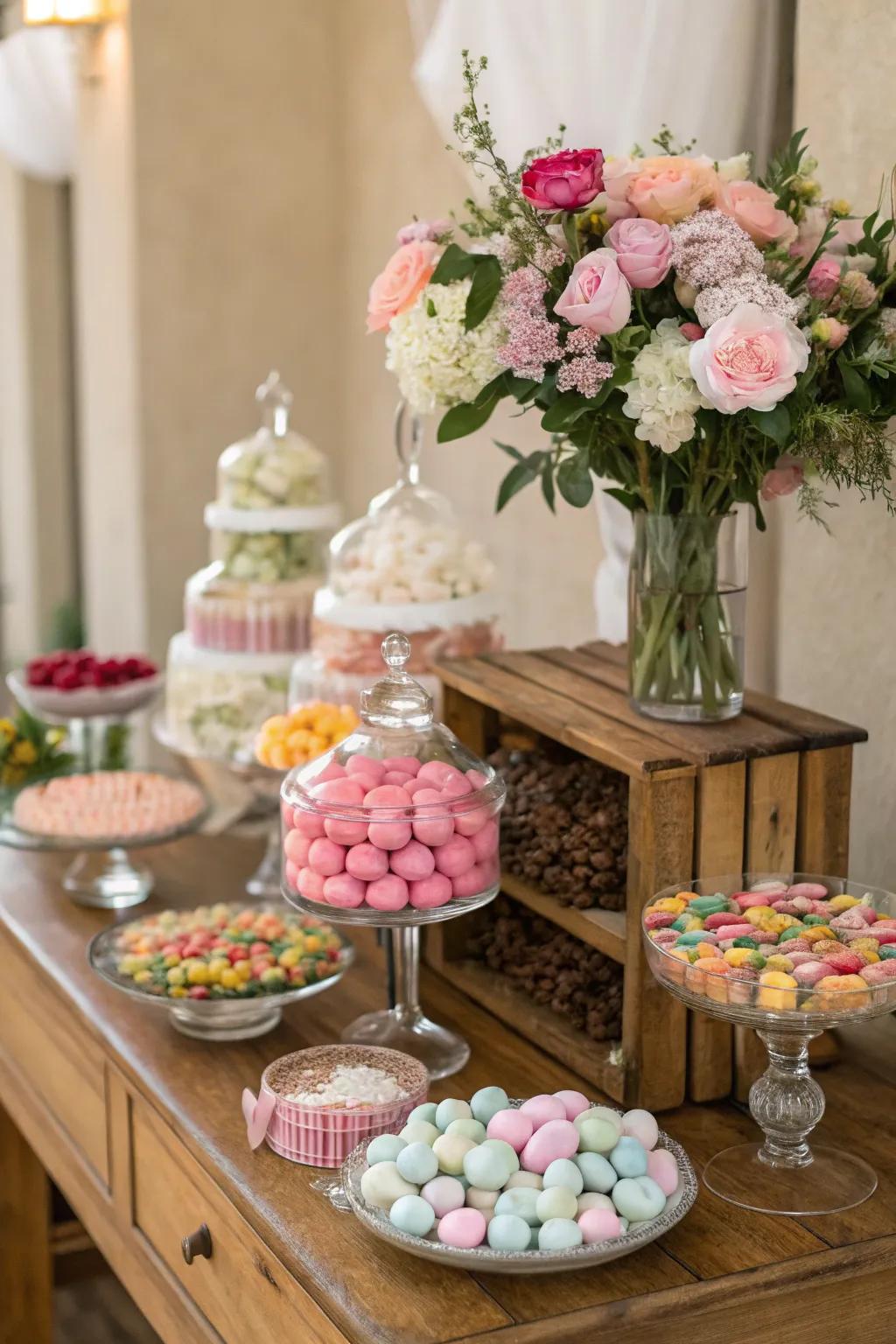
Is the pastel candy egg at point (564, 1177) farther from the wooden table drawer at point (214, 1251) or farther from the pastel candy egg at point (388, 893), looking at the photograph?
the pastel candy egg at point (388, 893)

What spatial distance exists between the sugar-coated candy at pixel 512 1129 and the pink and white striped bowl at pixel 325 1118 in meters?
0.15

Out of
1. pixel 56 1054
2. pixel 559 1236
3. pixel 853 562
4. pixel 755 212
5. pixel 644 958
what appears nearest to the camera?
pixel 559 1236

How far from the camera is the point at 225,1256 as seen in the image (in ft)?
4.45

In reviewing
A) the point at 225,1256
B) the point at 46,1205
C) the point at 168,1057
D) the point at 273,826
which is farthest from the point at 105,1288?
the point at 225,1256

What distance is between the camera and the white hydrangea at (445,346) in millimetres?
A: 1431

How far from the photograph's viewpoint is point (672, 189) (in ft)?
4.39

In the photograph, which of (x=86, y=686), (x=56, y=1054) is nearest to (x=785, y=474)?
(x=56, y=1054)

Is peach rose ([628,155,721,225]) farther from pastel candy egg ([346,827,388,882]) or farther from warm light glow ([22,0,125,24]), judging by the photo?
warm light glow ([22,0,125,24])

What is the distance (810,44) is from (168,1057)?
127cm

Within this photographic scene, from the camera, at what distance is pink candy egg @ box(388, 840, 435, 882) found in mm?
1395

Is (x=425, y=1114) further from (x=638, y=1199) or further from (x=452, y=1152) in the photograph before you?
(x=638, y=1199)

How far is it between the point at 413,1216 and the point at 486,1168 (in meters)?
0.06

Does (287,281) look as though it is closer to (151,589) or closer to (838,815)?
(151,589)

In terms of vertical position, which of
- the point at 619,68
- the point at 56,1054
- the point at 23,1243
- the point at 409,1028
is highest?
the point at 619,68
